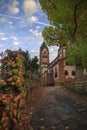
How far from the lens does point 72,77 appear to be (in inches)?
1810

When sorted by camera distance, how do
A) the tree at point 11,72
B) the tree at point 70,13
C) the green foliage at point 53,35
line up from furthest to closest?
1. the green foliage at point 53,35
2. the tree at point 70,13
3. the tree at point 11,72

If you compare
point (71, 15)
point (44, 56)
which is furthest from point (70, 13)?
point (44, 56)

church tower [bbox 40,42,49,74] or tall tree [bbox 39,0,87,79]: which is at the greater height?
church tower [bbox 40,42,49,74]

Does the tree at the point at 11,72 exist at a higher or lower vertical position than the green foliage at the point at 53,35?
lower

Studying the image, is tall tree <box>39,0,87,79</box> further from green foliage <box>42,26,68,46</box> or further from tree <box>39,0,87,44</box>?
green foliage <box>42,26,68,46</box>

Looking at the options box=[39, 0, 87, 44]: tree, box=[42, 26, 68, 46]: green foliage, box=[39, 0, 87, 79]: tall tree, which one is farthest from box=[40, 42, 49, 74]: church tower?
box=[39, 0, 87, 44]: tree

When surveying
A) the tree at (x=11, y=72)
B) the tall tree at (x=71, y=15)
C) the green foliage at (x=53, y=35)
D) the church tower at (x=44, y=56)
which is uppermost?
the church tower at (x=44, y=56)

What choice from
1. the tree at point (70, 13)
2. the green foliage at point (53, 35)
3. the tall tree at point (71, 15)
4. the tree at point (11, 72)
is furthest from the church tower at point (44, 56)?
the tree at point (11, 72)

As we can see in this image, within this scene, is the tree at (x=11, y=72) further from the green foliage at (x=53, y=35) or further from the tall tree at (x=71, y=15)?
the green foliage at (x=53, y=35)


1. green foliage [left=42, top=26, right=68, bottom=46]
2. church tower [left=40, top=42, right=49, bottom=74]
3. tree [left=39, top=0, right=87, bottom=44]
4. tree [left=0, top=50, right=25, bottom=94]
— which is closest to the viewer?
tree [left=0, top=50, right=25, bottom=94]

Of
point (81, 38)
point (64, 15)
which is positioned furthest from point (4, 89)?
point (81, 38)

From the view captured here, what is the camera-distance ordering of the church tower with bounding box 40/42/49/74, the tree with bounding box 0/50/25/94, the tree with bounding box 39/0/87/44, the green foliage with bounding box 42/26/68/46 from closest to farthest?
the tree with bounding box 0/50/25/94 → the tree with bounding box 39/0/87/44 → the green foliage with bounding box 42/26/68/46 → the church tower with bounding box 40/42/49/74

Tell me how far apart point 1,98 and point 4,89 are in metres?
2.10

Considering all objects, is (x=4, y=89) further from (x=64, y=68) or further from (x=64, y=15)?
(x=64, y=68)
